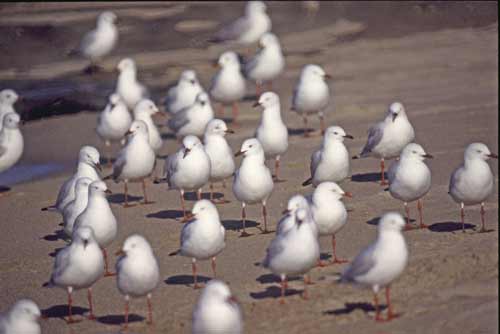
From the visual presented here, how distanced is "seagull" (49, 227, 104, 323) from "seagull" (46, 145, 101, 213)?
7.67 feet

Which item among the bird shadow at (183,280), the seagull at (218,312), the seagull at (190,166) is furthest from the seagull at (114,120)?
the seagull at (218,312)

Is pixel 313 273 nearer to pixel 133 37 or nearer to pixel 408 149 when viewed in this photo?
pixel 408 149

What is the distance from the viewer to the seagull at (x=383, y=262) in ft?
32.6

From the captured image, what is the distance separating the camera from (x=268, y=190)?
12.6m

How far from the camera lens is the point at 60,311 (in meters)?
11.1

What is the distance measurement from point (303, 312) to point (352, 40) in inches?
544

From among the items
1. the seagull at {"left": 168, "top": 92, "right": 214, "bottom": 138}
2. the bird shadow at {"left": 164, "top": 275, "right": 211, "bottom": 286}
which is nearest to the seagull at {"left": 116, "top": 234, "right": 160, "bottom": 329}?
the bird shadow at {"left": 164, "top": 275, "right": 211, "bottom": 286}

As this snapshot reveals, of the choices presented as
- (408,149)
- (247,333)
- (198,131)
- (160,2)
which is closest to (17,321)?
(247,333)

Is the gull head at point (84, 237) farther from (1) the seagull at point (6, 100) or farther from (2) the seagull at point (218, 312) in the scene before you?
(1) the seagull at point (6, 100)

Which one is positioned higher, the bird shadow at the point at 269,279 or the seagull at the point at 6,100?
the seagull at the point at 6,100

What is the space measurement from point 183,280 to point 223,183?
359 cm

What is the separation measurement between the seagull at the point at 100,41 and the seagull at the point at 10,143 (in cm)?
670

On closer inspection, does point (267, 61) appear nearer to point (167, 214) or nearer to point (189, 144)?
point (167, 214)

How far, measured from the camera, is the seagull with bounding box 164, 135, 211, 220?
1323 centimetres
